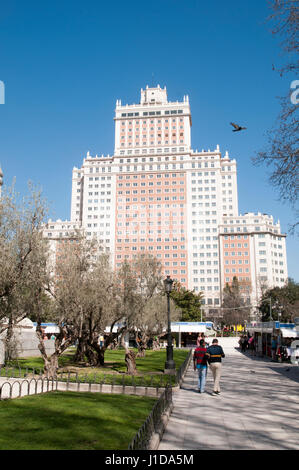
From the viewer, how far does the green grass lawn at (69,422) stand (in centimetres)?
653

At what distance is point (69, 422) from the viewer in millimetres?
8031

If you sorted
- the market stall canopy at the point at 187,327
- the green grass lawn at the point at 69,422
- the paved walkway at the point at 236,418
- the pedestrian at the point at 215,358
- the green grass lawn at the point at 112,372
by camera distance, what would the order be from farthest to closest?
the market stall canopy at the point at 187,327 < the green grass lawn at the point at 112,372 < the pedestrian at the point at 215,358 < the paved walkway at the point at 236,418 < the green grass lawn at the point at 69,422

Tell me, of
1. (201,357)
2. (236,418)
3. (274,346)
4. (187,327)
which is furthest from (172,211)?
(236,418)

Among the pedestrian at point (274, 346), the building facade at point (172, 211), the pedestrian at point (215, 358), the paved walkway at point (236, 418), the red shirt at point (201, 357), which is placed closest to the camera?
the paved walkway at point (236, 418)

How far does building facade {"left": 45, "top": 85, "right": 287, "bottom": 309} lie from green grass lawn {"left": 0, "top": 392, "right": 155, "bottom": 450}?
352 ft

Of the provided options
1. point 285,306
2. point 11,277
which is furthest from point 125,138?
point 11,277

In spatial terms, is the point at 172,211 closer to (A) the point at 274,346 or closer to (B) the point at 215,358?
(A) the point at 274,346

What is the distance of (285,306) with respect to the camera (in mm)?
77000

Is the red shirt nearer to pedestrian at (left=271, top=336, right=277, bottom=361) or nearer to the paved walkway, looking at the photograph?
the paved walkway

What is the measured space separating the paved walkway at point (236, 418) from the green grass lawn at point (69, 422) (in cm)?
94

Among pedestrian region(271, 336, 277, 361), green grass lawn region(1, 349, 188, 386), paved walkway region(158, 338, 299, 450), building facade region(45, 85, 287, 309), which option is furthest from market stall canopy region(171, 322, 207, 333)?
building facade region(45, 85, 287, 309)

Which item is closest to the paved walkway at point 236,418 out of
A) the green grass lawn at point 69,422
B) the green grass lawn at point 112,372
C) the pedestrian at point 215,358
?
the pedestrian at point 215,358

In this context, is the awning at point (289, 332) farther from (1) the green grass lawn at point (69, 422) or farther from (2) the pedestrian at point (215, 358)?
(1) the green grass lawn at point (69, 422)

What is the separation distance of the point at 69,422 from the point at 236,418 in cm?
421
